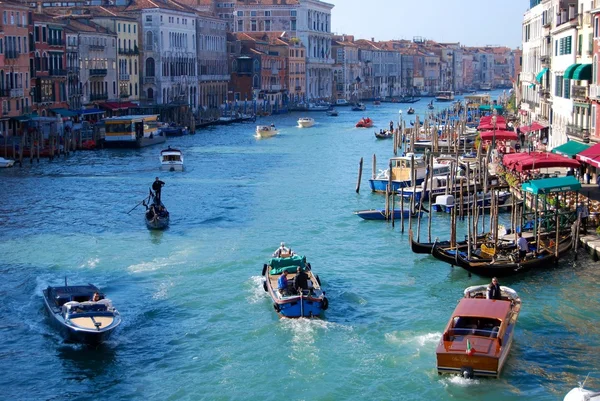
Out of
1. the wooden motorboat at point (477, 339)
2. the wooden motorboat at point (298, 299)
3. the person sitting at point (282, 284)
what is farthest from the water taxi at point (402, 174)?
the wooden motorboat at point (477, 339)

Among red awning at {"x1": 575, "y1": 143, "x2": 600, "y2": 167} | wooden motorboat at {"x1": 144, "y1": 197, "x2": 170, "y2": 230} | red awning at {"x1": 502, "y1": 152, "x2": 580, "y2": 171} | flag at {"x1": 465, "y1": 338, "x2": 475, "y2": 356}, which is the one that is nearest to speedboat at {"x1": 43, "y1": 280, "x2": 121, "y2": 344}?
flag at {"x1": 465, "y1": 338, "x2": 475, "y2": 356}

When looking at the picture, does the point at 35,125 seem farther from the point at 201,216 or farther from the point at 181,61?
the point at 181,61

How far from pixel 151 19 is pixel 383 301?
4535 cm

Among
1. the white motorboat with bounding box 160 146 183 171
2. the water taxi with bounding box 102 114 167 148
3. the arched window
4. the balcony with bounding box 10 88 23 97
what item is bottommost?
the white motorboat with bounding box 160 146 183 171

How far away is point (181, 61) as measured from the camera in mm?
63156

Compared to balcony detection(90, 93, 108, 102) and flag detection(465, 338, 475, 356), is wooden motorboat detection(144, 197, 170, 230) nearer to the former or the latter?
flag detection(465, 338, 475, 356)

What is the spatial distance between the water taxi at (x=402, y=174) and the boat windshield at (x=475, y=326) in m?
13.4

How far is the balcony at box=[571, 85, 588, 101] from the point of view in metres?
25.3

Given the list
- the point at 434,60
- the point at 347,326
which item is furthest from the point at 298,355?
the point at 434,60

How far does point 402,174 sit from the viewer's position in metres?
27.9

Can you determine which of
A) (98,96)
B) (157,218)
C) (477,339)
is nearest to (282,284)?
(477,339)

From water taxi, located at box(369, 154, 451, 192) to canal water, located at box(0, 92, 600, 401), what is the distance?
0.49 meters

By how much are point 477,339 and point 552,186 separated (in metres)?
7.37

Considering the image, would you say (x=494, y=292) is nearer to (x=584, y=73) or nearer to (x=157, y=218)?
(x=157, y=218)
